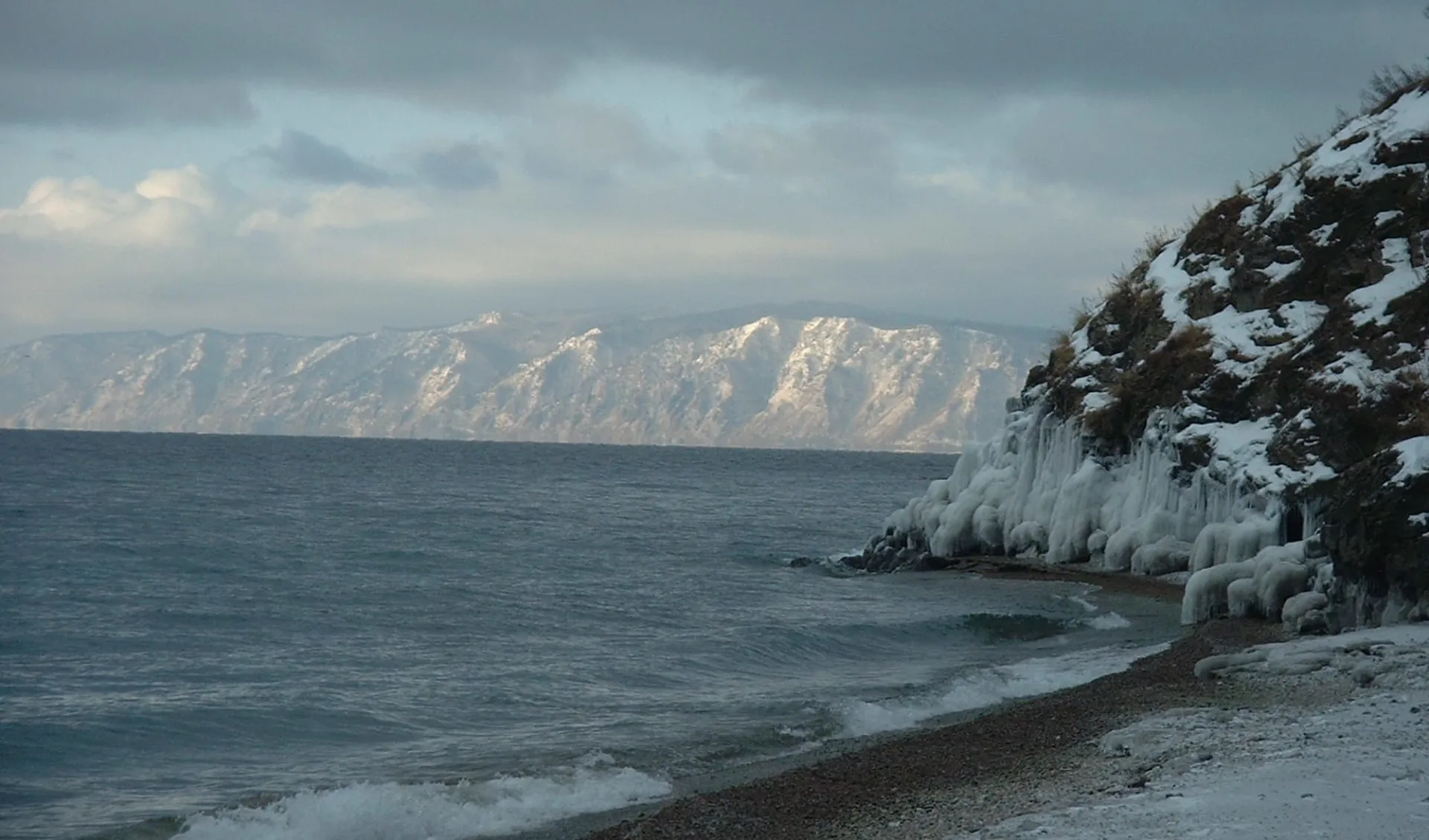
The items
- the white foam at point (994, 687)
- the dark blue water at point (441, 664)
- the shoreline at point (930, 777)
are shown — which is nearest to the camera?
the shoreline at point (930, 777)

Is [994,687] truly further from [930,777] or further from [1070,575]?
[1070,575]

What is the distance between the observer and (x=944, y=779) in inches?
530

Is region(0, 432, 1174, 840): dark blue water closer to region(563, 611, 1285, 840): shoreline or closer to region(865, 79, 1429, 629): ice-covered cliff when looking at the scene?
region(563, 611, 1285, 840): shoreline

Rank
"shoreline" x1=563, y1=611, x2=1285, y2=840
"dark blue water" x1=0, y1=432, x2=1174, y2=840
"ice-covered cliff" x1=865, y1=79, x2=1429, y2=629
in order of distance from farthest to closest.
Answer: "ice-covered cliff" x1=865, y1=79, x2=1429, y2=629 < "dark blue water" x1=0, y1=432, x2=1174, y2=840 < "shoreline" x1=563, y1=611, x2=1285, y2=840

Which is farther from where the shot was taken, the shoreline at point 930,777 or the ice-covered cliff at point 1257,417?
the ice-covered cliff at point 1257,417

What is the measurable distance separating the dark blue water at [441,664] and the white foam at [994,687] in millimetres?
76

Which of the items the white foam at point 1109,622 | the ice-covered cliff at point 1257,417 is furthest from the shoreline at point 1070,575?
the white foam at point 1109,622

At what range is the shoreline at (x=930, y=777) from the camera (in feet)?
39.7

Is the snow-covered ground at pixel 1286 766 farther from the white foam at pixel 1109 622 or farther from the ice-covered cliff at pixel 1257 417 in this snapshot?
the white foam at pixel 1109 622

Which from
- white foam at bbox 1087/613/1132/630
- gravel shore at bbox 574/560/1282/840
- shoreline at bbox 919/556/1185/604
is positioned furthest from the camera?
shoreline at bbox 919/556/1185/604

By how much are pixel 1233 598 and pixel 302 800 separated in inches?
627

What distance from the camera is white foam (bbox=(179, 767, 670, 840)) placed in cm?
1341

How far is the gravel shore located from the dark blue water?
1564mm

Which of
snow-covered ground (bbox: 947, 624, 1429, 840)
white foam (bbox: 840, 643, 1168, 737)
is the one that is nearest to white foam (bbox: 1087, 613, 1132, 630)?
white foam (bbox: 840, 643, 1168, 737)
